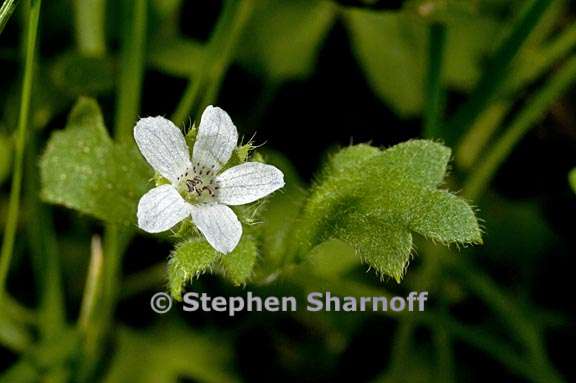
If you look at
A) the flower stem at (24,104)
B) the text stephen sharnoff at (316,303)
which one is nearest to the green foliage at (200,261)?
the flower stem at (24,104)

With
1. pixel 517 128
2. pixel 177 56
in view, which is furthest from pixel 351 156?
pixel 177 56

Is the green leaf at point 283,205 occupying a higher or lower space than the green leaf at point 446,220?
higher

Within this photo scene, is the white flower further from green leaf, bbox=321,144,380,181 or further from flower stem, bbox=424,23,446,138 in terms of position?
flower stem, bbox=424,23,446,138

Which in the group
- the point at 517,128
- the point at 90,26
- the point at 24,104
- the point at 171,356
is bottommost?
the point at 171,356

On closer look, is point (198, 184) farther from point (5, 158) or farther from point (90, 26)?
point (90, 26)

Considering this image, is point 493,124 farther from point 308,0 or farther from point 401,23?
point 308,0

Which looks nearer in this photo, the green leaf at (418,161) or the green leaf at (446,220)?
the green leaf at (446,220)

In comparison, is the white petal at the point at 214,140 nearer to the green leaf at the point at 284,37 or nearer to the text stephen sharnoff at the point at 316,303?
the text stephen sharnoff at the point at 316,303
